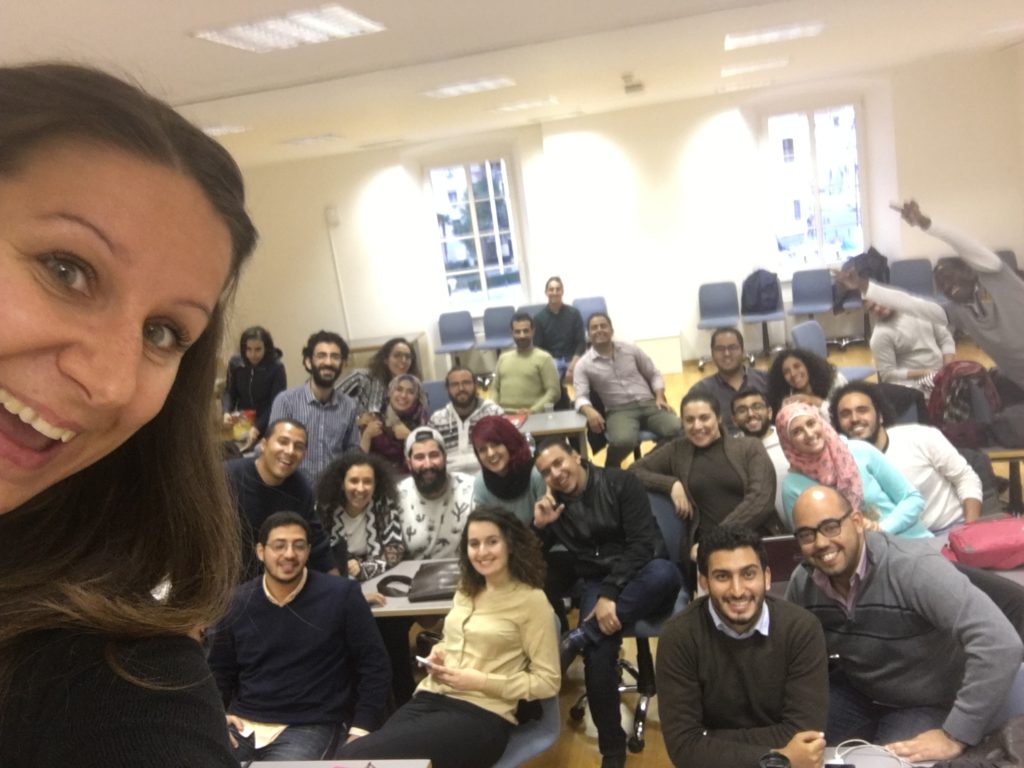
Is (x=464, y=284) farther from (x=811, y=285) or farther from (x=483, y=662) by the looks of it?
(x=483, y=662)

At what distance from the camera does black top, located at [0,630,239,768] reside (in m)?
0.52

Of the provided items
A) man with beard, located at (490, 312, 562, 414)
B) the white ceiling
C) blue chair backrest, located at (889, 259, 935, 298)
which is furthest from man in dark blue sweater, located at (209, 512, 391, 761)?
blue chair backrest, located at (889, 259, 935, 298)

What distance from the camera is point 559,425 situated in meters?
5.42

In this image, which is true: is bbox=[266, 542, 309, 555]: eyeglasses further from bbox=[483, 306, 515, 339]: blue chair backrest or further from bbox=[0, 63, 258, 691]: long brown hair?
bbox=[483, 306, 515, 339]: blue chair backrest

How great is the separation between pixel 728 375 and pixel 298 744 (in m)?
3.65

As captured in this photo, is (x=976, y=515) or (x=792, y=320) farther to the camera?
(x=792, y=320)

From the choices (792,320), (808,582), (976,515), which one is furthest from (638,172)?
(808,582)

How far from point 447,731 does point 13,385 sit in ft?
8.32

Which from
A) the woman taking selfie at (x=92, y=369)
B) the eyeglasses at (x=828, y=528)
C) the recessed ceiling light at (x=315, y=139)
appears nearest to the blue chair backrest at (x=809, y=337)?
the eyeglasses at (x=828, y=528)

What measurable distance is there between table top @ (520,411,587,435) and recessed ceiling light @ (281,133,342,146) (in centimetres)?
467

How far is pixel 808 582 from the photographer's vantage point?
286cm

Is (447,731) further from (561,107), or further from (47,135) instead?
(561,107)

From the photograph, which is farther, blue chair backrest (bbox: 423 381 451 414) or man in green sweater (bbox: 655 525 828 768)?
blue chair backrest (bbox: 423 381 451 414)

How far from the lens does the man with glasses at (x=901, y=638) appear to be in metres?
2.38
